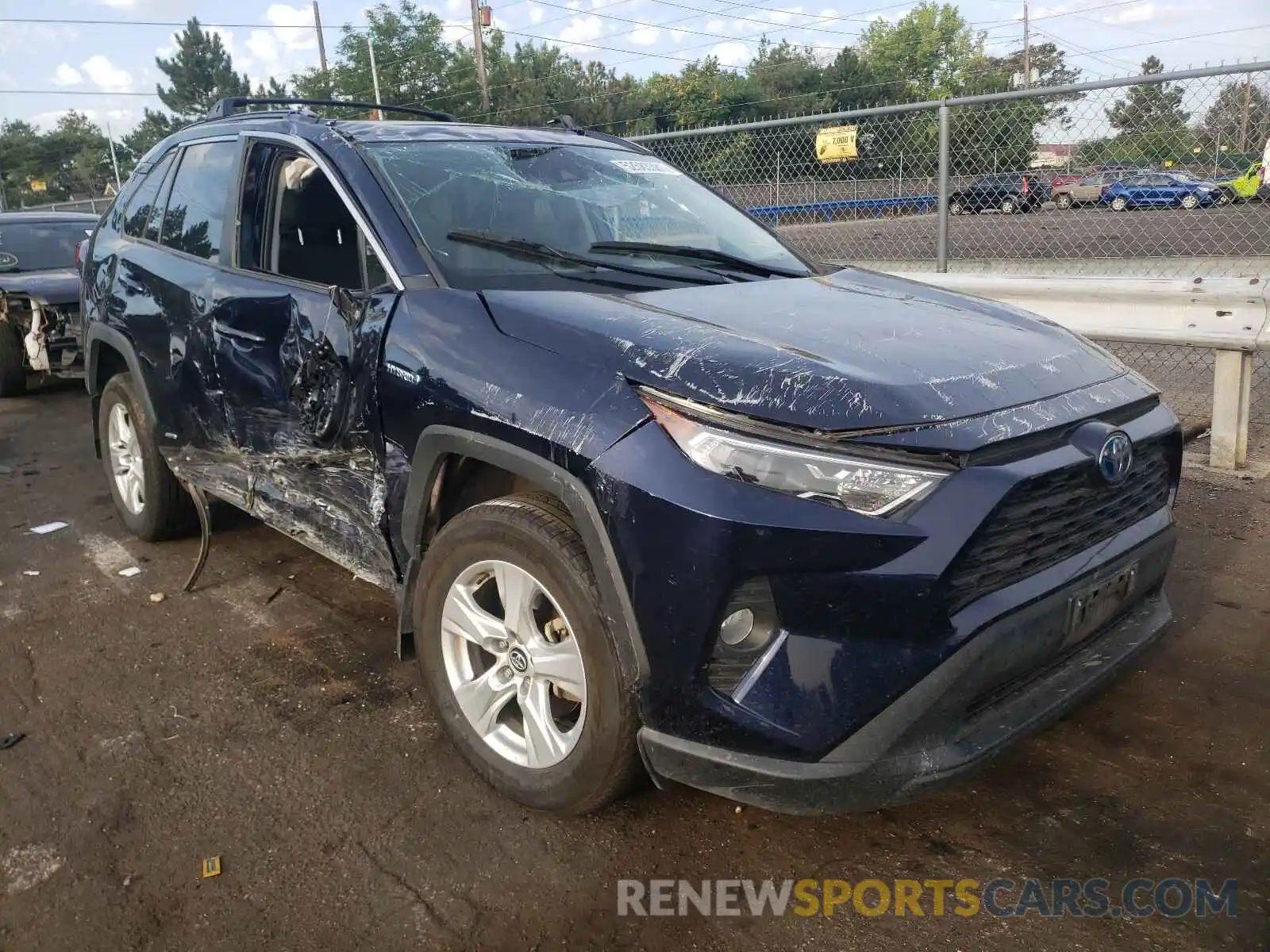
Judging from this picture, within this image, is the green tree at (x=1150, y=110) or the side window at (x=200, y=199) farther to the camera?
the green tree at (x=1150, y=110)

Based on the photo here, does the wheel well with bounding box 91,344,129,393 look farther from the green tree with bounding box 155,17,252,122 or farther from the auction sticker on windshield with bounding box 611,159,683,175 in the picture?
the green tree with bounding box 155,17,252,122

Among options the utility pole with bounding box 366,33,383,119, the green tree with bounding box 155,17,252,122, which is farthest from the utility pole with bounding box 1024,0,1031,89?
the green tree with bounding box 155,17,252,122

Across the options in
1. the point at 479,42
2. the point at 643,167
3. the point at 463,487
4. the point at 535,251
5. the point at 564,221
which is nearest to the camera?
the point at 463,487

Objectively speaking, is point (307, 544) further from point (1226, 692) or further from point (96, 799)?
point (1226, 692)

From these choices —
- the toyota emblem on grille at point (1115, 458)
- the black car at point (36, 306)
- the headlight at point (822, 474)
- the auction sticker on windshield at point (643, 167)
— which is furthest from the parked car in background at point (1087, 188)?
the black car at point (36, 306)

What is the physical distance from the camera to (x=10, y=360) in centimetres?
855

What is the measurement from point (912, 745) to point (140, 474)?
13.2 feet

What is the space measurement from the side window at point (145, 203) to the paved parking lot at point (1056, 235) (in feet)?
11.1

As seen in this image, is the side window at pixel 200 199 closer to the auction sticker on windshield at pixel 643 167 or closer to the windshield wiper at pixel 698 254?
the auction sticker on windshield at pixel 643 167

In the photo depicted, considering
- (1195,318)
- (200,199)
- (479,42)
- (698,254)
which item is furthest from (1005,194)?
(479,42)

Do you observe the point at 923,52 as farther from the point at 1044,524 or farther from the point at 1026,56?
the point at 1044,524

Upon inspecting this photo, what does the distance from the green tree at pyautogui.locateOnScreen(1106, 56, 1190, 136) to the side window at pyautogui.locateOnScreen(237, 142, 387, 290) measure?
4808 mm

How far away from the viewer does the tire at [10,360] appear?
28.0 feet

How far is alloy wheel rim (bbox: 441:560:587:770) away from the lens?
2516 millimetres
